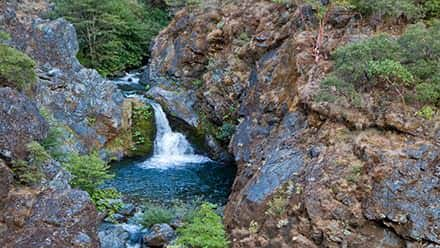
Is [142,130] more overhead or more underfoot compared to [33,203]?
more underfoot

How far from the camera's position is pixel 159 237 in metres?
11.2

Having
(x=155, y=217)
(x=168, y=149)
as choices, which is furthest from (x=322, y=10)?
(x=168, y=149)

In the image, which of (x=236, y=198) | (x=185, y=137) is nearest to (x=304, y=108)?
(x=236, y=198)

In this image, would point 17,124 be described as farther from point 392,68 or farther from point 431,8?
point 431,8

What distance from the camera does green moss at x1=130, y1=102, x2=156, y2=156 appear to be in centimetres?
1884

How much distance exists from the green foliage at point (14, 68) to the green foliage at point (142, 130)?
6967 millimetres

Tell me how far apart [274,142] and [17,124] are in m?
6.47

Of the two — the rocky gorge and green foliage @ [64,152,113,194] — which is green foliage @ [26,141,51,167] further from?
green foliage @ [64,152,113,194]

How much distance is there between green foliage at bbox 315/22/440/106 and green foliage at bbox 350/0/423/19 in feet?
4.36

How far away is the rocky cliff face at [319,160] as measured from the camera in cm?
870

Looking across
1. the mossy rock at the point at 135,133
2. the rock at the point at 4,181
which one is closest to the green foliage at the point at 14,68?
the rock at the point at 4,181

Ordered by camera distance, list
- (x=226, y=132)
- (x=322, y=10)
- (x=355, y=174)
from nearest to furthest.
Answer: (x=355, y=174) < (x=322, y=10) < (x=226, y=132)

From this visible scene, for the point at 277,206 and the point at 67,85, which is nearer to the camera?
the point at 277,206

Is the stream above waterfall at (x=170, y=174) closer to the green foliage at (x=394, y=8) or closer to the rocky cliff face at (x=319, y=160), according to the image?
the rocky cliff face at (x=319, y=160)
